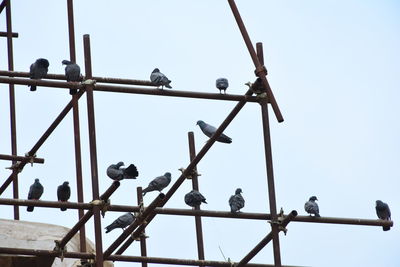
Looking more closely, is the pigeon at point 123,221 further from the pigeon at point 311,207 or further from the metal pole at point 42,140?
the pigeon at point 311,207

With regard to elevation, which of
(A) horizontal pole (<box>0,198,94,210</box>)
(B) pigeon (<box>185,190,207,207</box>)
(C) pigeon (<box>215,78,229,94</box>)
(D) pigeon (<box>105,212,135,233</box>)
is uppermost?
(C) pigeon (<box>215,78,229,94</box>)

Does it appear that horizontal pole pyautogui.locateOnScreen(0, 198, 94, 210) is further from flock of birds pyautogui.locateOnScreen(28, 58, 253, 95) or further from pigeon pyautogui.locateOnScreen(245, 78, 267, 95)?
pigeon pyautogui.locateOnScreen(245, 78, 267, 95)

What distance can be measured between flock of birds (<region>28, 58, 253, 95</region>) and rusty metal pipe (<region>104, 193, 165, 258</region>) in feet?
6.91

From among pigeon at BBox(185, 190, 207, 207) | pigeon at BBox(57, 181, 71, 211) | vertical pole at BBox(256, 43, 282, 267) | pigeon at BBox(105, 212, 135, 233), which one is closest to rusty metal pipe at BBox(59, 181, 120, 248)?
vertical pole at BBox(256, 43, 282, 267)

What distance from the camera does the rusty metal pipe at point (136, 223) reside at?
55.3ft

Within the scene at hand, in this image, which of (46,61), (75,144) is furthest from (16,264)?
(46,61)

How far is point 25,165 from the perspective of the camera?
21.2 meters

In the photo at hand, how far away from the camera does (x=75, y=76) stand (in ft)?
61.8

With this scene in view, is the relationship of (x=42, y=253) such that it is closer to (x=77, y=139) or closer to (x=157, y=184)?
(x=77, y=139)

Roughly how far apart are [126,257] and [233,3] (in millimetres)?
3628

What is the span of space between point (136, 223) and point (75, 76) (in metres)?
2.74

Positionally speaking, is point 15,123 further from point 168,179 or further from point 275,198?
point 275,198

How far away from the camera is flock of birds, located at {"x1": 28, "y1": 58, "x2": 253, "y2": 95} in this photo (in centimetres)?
1817

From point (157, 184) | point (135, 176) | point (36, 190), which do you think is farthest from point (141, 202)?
point (36, 190)
